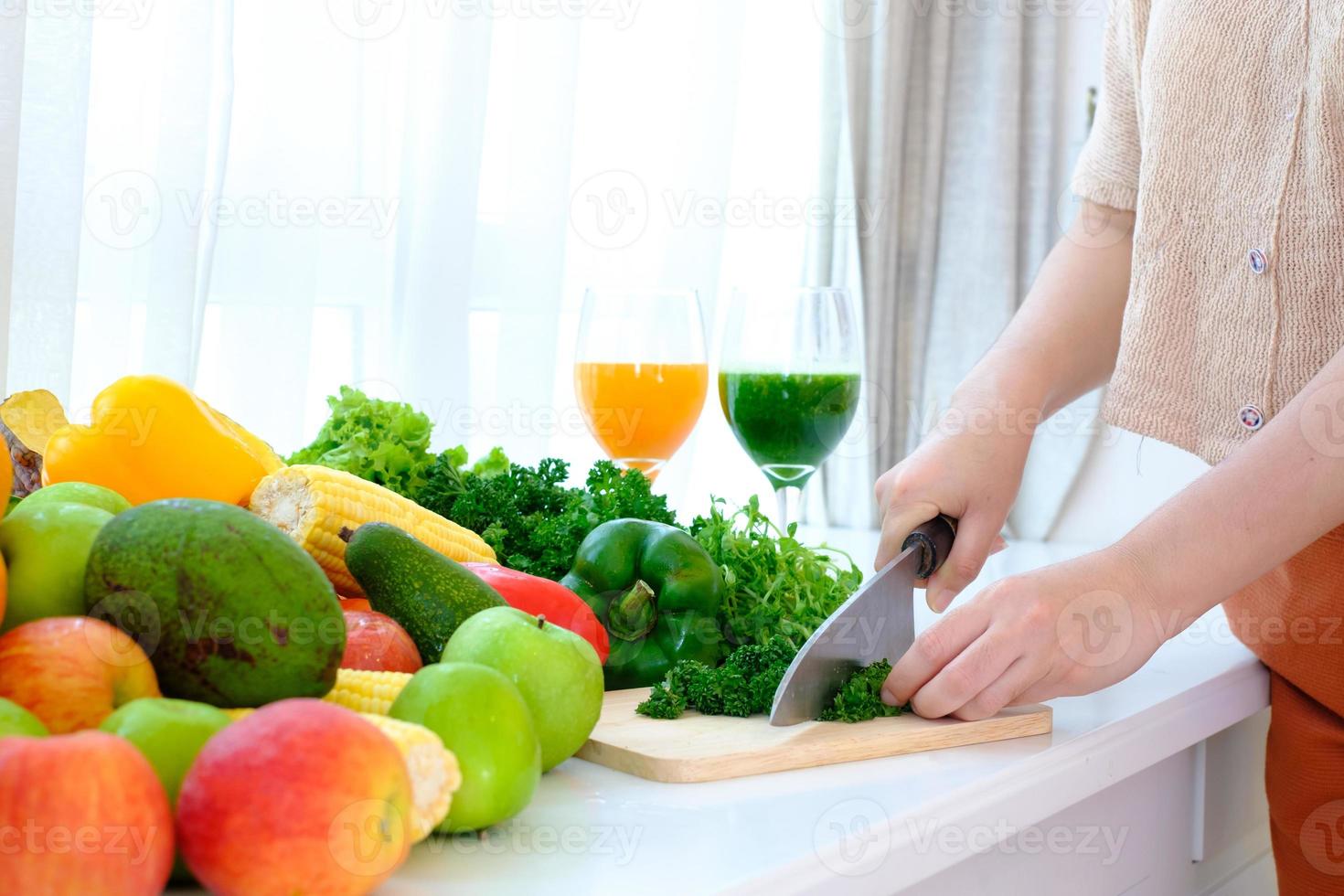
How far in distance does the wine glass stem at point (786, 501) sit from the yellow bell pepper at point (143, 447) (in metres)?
0.55

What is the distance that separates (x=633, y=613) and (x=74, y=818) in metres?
0.48

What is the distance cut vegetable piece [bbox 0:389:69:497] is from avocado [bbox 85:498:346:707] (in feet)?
1.19

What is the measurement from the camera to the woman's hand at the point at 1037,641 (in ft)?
2.53

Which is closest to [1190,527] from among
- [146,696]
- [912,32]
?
[146,696]

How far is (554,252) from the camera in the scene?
1987 millimetres

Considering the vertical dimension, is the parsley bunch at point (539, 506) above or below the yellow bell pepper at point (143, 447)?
below

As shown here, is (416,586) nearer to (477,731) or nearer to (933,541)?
(477,731)

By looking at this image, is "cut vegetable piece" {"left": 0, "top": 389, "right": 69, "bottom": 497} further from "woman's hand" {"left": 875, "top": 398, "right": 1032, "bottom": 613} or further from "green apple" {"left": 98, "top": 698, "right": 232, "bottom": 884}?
"woman's hand" {"left": 875, "top": 398, "right": 1032, "bottom": 613}

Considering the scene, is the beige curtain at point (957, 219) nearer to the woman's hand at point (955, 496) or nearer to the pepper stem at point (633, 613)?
the woman's hand at point (955, 496)

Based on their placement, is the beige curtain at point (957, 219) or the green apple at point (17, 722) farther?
the beige curtain at point (957, 219)

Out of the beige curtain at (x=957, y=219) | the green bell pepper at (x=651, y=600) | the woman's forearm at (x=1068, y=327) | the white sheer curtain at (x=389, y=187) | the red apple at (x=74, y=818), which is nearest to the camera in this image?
the red apple at (x=74, y=818)

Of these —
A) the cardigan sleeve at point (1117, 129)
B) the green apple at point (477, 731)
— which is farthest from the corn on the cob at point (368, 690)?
the cardigan sleeve at point (1117, 129)

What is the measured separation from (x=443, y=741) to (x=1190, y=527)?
22.1 inches

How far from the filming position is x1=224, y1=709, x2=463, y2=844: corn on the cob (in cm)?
49
